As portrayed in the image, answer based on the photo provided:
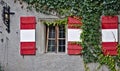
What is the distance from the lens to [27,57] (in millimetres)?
12953

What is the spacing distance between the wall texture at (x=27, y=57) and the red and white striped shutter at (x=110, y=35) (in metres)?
0.66

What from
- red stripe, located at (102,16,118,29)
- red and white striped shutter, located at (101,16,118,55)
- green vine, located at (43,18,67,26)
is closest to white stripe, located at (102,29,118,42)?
red and white striped shutter, located at (101,16,118,55)

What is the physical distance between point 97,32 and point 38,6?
1.92m

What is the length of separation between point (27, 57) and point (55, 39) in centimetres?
101

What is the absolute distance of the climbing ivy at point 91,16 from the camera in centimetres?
1258

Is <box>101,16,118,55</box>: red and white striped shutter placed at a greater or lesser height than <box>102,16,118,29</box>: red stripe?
lesser

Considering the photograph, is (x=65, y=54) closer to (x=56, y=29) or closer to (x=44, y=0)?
(x=56, y=29)

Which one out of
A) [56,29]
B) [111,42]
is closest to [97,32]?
[111,42]

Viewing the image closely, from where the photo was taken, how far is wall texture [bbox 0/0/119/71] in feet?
42.2

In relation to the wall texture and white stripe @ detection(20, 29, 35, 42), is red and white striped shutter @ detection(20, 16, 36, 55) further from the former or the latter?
the wall texture

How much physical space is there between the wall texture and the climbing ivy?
0.33m

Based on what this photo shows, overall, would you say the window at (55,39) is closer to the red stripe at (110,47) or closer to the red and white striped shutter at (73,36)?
the red and white striped shutter at (73,36)

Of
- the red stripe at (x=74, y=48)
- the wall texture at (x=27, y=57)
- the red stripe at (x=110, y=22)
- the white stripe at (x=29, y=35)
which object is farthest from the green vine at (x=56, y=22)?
the red stripe at (x=110, y=22)

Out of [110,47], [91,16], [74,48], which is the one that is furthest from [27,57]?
[110,47]
